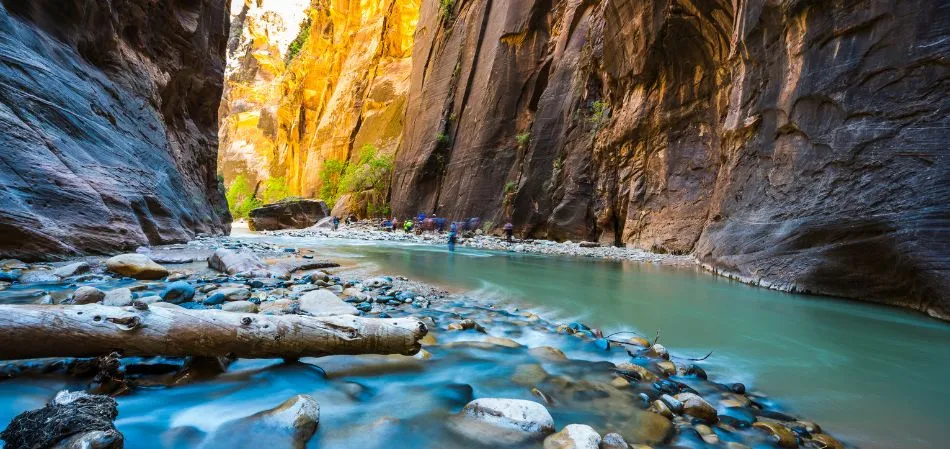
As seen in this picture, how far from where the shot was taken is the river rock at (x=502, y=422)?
1.88m

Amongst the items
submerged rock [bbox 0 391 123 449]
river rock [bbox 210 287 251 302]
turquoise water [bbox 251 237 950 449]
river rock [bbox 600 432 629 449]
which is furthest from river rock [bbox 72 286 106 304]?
turquoise water [bbox 251 237 950 449]

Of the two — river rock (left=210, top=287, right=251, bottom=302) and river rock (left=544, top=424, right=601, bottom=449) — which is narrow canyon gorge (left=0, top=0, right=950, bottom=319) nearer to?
river rock (left=210, top=287, right=251, bottom=302)

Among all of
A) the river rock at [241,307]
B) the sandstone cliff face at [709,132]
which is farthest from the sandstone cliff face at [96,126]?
the sandstone cliff face at [709,132]

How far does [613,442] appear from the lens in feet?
6.03

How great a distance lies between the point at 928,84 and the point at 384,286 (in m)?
7.32

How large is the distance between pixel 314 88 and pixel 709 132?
4304 centimetres

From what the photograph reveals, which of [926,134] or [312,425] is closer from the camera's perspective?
[312,425]

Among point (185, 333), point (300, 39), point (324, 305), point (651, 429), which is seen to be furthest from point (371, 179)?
point (300, 39)

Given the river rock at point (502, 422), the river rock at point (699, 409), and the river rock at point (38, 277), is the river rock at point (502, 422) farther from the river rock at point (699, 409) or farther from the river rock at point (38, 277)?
the river rock at point (38, 277)

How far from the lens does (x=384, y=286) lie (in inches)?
222

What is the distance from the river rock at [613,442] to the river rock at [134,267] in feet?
17.4

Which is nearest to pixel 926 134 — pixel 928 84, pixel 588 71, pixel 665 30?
pixel 928 84

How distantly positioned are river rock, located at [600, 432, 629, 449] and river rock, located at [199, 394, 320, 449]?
127 cm

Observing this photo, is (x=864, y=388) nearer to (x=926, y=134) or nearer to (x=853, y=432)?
(x=853, y=432)
